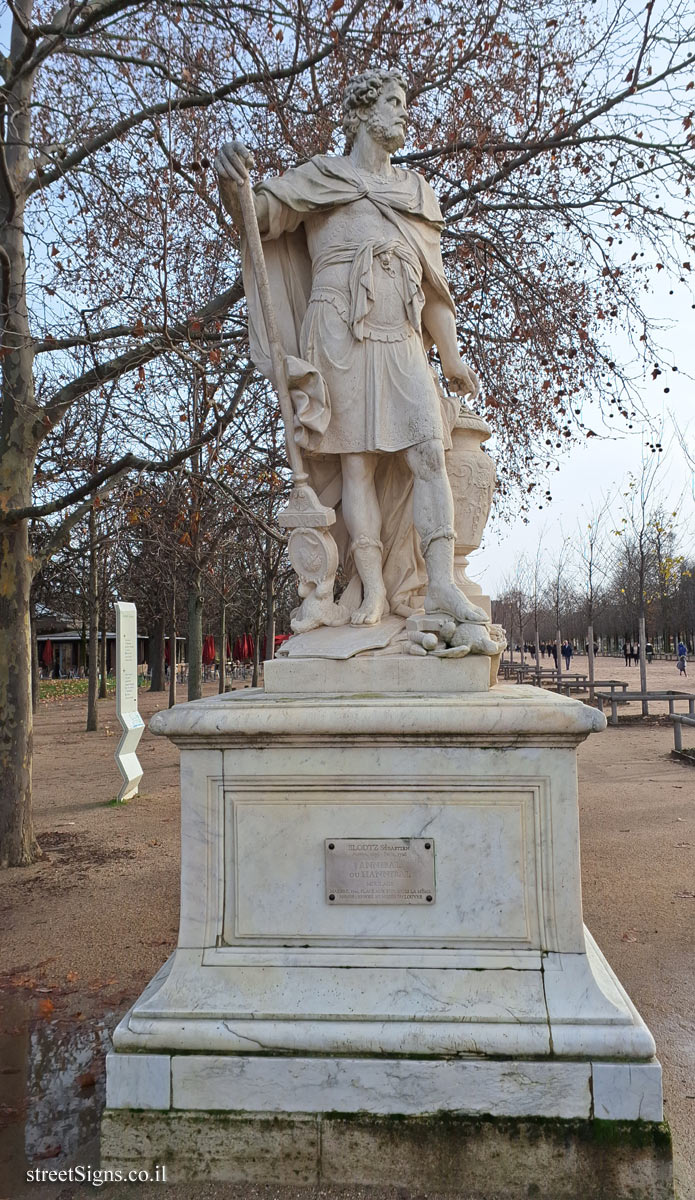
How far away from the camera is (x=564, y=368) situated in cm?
916

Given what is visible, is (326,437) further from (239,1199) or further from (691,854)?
(691,854)

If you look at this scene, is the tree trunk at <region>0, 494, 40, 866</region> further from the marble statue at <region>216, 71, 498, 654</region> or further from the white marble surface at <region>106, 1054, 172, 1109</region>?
the white marble surface at <region>106, 1054, 172, 1109</region>

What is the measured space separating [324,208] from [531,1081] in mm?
3358

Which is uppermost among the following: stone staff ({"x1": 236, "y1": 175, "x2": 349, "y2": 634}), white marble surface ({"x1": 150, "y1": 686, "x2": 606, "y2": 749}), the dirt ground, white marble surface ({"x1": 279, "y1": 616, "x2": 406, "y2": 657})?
stone staff ({"x1": 236, "y1": 175, "x2": 349, "y2": 634})

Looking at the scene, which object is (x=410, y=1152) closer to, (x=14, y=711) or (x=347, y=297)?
(x=347, y=297)

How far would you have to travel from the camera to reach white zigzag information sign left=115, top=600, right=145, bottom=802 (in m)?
9.62

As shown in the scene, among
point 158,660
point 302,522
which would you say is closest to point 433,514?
Answer: point 302,522

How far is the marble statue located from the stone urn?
0.39 ft

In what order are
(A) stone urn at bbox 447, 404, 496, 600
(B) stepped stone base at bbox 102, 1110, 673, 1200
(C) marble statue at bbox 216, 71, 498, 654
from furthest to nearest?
(A) stone urn at bbox 447, 404, 496, 600
(C) marble statue at bbox 216, 71, 498, 654
(B) stepped stone base at bbox 102, 1110, 673, 1200

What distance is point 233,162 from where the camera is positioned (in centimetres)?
337

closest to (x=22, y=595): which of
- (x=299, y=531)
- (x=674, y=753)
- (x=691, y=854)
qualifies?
(x=299, y=531)

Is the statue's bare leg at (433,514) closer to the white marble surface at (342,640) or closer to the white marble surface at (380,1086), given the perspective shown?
the white marble surface at (342,640)

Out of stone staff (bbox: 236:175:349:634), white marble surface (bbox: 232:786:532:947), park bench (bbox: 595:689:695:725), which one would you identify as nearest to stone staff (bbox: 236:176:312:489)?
stone staff (bbox: 236:175:349:634)

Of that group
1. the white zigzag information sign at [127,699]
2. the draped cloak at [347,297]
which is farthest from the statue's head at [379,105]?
the white zigzag information sign at [127,699]
